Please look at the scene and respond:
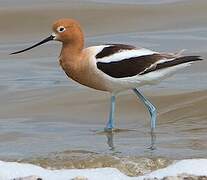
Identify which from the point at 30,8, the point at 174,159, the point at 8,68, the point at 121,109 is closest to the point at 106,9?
the point at 30,8

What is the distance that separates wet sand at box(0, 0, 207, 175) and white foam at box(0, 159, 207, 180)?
0.38 m

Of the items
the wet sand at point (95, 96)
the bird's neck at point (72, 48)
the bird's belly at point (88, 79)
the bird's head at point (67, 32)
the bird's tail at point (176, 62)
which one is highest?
the bird's head at point (67, 32)

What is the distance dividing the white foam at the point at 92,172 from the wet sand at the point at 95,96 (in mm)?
378

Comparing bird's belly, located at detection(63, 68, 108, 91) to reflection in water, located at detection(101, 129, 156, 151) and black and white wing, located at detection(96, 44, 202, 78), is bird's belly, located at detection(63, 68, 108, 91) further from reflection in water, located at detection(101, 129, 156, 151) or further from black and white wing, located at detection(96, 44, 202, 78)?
reflection in water, located at detection(101, 129, 156, 151)

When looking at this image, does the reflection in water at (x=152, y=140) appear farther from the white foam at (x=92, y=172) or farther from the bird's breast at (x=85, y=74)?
the white foam at (x=92, y=172)

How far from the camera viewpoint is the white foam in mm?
7043

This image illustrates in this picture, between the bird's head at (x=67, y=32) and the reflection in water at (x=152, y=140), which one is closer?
the reflection in water at (x=152, y=140)

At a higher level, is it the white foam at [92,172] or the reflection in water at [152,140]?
the white foam at [92,172]

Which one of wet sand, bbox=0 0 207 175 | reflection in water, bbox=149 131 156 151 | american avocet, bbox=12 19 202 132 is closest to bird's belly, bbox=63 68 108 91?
american avocet, bbox=12 19 202 132

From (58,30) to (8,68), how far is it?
3.64 metres

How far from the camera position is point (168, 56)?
9531 mm

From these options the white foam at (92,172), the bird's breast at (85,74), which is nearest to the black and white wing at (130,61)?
the bird's breast at (85,74)

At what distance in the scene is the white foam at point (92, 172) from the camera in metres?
7.04

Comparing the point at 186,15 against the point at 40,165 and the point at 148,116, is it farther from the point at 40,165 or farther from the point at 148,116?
the point at 40,165
